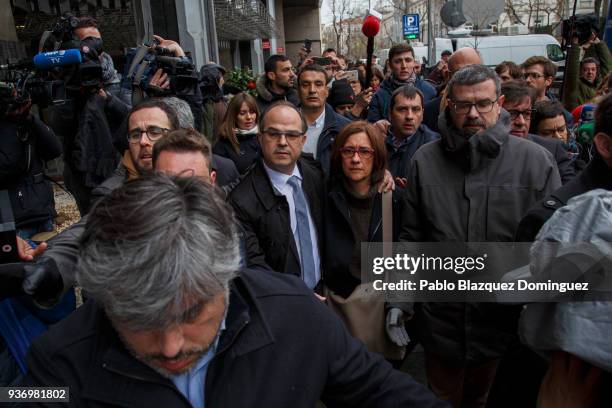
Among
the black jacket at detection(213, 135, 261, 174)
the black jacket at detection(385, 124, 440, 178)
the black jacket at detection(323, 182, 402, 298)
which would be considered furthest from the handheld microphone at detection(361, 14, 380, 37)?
the black jacket at detection(323, 182, 402, 298)

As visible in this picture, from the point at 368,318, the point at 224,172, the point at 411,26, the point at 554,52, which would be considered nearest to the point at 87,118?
the point at 224,172

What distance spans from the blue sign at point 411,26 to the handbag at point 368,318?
42.3 feet

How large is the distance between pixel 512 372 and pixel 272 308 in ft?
3.00

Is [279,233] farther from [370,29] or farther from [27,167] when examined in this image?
[370,29]

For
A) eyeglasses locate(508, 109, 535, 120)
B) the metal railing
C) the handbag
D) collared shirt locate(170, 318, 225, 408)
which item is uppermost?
the metal railing

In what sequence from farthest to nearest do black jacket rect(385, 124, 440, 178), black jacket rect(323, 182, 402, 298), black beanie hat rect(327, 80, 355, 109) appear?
black beanie hat rect(327, 80, 355, 109) → black jacket rect(385, 124, 440, 178) → black jacket rect(323, 182, 402, 298)

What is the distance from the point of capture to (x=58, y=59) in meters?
3.38

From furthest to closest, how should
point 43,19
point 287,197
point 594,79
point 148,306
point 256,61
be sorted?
point 256,61 → point 43,19 → point 594,79 → point 287,197 → point 148,306

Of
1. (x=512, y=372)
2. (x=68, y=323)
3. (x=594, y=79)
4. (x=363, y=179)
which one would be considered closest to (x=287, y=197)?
(x=363, y=179)

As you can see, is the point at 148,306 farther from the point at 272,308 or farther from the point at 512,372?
the point at 512,372

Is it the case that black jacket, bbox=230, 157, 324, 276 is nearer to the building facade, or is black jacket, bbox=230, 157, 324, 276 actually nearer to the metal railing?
the building facade

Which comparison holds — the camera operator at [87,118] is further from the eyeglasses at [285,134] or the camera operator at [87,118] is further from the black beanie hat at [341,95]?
the black beanie hat at [341,95]

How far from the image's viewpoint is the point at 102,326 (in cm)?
119

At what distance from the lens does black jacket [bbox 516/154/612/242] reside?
5.45 feet
